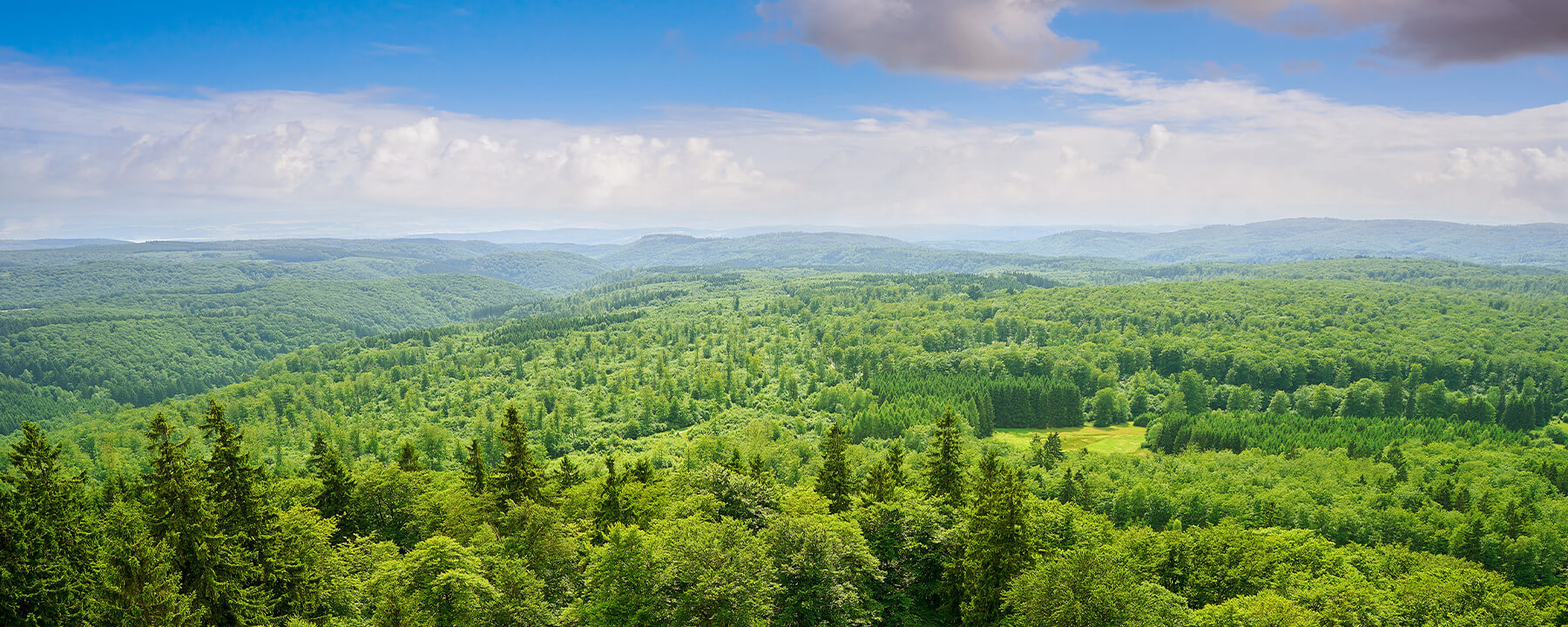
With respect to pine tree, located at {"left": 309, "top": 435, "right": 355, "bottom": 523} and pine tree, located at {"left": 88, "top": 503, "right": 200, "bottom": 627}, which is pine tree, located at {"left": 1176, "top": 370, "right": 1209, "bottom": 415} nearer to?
pine tree, located at {"left": 309, "top": 435, "right": 355, "bottom": 523}

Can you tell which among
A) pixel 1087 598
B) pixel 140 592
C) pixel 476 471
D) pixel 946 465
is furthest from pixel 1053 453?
pixel 140 592

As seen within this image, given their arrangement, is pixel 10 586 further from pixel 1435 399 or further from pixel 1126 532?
pixel 1435 399

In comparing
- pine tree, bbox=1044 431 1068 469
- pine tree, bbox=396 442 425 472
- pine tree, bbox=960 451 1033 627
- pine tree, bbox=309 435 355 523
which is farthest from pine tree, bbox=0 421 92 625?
pine tree, bbox=1044 431 1068 469

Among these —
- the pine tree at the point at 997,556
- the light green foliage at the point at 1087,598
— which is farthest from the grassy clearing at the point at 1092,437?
the light green foliage at the point at 1087,598

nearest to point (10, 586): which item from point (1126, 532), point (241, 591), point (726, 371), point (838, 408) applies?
point (241, 591)

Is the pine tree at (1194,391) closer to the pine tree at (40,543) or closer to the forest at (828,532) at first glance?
the forest at (828,532)

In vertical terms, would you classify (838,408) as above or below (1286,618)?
below
